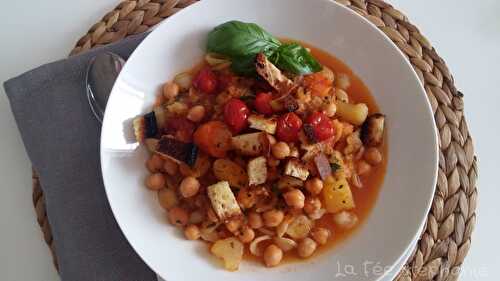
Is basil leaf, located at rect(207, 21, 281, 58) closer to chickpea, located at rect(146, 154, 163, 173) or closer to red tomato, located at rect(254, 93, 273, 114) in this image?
red tomato, located at rect(254, 93, 273, 114)

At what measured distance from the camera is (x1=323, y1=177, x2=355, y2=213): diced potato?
2791mm

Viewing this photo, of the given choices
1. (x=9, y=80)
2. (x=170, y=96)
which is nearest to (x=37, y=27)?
(x=9, y=80)

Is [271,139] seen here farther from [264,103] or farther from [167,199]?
[167,199]

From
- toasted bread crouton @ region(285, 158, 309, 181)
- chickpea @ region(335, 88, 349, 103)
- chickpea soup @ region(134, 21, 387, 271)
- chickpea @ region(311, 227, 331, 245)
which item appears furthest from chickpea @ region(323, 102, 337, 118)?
chickpea @ region(311, 227, 331, 245)

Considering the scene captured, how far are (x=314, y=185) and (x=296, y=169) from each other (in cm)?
15

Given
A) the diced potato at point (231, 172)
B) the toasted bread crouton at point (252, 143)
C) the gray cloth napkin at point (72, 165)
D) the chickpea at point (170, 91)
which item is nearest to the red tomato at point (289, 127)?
the toasted bread crouton at point (252, 143)

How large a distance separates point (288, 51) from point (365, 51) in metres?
0.54

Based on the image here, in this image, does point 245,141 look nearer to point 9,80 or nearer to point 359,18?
point 359,18

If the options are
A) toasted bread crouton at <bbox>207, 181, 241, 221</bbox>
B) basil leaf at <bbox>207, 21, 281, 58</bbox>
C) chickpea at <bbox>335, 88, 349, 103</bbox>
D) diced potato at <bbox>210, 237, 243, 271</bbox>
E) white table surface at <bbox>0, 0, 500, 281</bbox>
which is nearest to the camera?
toasted bread crouton at <bbox>207, 181, 241, 221</bbox>

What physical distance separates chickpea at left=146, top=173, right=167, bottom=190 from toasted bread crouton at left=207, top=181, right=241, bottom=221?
391mm

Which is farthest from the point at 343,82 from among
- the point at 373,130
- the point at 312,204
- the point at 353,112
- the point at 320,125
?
the point at 312,204

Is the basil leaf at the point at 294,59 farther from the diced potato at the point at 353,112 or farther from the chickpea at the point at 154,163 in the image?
the chickpea at the point at 154,163

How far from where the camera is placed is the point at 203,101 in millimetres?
3078

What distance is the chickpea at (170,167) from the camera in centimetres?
294
